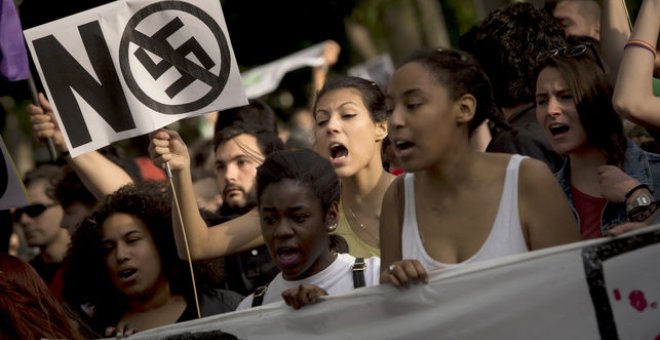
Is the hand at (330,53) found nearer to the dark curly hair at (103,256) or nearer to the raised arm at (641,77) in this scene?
the dark curly hair at (103,256)

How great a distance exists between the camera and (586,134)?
16.3ft

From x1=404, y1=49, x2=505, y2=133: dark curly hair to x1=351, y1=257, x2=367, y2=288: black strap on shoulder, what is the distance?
0.72 m

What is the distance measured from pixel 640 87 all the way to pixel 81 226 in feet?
8.27

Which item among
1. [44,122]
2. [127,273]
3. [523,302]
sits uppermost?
[44,122]

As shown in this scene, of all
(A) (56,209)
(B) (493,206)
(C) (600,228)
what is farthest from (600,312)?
(A) (56,209)

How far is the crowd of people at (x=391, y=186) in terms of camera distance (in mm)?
4383

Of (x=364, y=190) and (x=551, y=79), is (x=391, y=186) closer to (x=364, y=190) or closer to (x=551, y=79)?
(x=551, y=79)

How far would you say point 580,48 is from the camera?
16.7ft

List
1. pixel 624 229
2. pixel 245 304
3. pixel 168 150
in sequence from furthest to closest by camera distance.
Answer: pixel 168 150, pixel 245 304, pixel 624 229

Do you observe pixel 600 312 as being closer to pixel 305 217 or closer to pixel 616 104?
pixel 616 104

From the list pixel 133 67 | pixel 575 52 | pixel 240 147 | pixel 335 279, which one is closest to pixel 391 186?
pixel 335 279

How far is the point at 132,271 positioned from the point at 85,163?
0.95 meters

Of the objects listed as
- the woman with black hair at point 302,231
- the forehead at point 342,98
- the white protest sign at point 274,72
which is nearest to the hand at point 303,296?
the woman with black hair at point 302,231

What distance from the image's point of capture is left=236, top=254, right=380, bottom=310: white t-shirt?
4961mm
